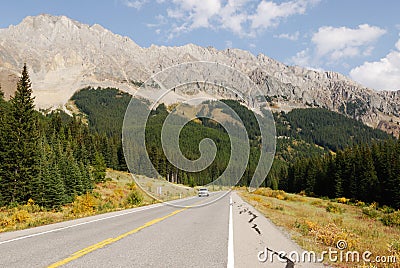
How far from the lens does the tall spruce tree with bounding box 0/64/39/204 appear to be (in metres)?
33.0

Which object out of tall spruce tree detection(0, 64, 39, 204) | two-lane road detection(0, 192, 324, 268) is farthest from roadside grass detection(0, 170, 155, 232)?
two-lane road detection(0, 192, 324, 268)

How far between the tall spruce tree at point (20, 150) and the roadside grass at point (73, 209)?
2419 millimetres

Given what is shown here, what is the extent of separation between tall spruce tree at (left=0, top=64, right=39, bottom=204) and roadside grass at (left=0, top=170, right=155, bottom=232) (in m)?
2.42

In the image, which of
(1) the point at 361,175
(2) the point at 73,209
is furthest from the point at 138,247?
(1) the point at 361,175

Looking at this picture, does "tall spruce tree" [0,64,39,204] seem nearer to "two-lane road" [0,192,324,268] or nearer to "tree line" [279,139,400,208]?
"two-lane road" [0,192,324,268]

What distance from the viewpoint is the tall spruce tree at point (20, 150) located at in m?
33.0

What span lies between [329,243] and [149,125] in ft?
27.9

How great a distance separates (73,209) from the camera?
83.4ft

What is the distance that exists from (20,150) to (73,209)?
1474 centimetres

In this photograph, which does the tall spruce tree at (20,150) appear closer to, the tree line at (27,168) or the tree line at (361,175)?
the tree line at (27,168)

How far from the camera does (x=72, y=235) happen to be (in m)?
10.3

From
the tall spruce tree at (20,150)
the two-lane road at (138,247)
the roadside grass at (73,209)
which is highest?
the tall spruce tree at (20,150)

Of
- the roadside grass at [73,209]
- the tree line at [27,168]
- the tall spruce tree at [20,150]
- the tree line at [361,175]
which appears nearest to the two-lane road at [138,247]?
the roadside grass at [73,209]

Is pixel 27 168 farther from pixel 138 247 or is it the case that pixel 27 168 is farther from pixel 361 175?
pixel 361 175
